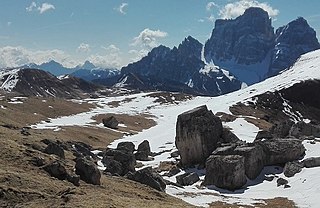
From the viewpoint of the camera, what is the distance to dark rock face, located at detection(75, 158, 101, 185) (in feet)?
126

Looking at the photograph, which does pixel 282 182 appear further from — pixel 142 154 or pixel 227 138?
pixel 142 154

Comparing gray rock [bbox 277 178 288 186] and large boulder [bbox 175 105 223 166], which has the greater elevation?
large boulder [bbox 175 105 223 166]

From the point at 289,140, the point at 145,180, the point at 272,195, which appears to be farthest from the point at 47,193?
the point at 289,140

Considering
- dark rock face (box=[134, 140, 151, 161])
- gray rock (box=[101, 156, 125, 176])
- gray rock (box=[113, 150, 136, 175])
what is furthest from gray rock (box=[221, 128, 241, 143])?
gray rock (box=[101, 156, 125, 176])

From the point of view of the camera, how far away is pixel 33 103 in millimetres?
173375

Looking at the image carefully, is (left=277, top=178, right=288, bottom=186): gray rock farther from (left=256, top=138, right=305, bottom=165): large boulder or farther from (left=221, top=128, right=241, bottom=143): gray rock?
(left=221, top=128, right=241, bottom=143): gray rock

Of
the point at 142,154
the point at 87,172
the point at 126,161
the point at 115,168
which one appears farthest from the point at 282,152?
the point at 87,172

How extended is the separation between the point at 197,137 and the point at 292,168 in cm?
1887

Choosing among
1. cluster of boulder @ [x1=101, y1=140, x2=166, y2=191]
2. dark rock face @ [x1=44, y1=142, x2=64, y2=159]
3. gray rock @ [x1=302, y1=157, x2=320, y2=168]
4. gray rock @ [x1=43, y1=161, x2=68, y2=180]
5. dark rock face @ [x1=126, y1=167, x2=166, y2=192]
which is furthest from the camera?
gray rock @ [x1=302, y1=157, x2=320, y2=168]

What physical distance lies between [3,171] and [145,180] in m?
18.5

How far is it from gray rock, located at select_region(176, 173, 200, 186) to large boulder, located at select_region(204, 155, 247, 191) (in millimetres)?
2854

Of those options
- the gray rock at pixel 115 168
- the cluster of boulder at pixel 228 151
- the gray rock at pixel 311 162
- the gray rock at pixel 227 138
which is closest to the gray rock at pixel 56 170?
the gray rock at pixel 115 168

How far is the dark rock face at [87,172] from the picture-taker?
38.5m

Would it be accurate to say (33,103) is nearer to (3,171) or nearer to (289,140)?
(289,140)
